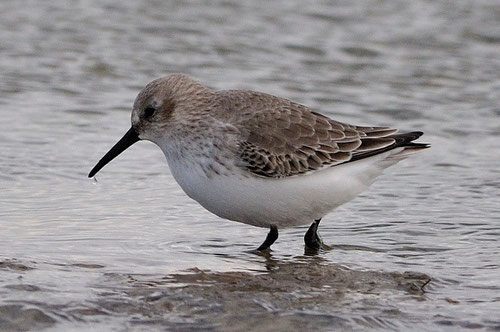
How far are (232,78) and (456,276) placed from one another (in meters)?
5.77

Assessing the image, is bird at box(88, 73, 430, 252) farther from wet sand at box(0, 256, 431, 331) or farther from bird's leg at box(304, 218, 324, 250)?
wet sand at box(0, 256, 431, 331)

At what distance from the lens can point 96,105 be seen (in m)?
11.0

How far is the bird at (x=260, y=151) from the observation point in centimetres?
699

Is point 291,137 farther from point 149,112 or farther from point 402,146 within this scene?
point 149,112

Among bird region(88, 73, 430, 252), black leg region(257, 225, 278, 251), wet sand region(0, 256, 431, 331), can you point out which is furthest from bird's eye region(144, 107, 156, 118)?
wet sand region(0, 256, 431, 331)

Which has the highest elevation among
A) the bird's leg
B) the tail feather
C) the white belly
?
the tail feather

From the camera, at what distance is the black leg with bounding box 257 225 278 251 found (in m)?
7.34

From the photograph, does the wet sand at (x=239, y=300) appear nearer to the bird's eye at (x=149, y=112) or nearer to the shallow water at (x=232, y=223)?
the shallow water at (x=232, y=223)

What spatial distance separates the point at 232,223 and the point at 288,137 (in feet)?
3.56

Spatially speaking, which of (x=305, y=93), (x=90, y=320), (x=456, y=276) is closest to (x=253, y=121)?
(x=456, y=276)

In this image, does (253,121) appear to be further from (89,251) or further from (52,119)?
(52,119)

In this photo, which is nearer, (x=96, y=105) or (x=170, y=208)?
(x=170, y=208)

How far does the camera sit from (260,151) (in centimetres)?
707

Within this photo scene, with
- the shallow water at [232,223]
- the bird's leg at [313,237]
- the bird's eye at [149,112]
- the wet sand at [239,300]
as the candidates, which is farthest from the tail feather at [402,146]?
the bird's eye at [149,112]
